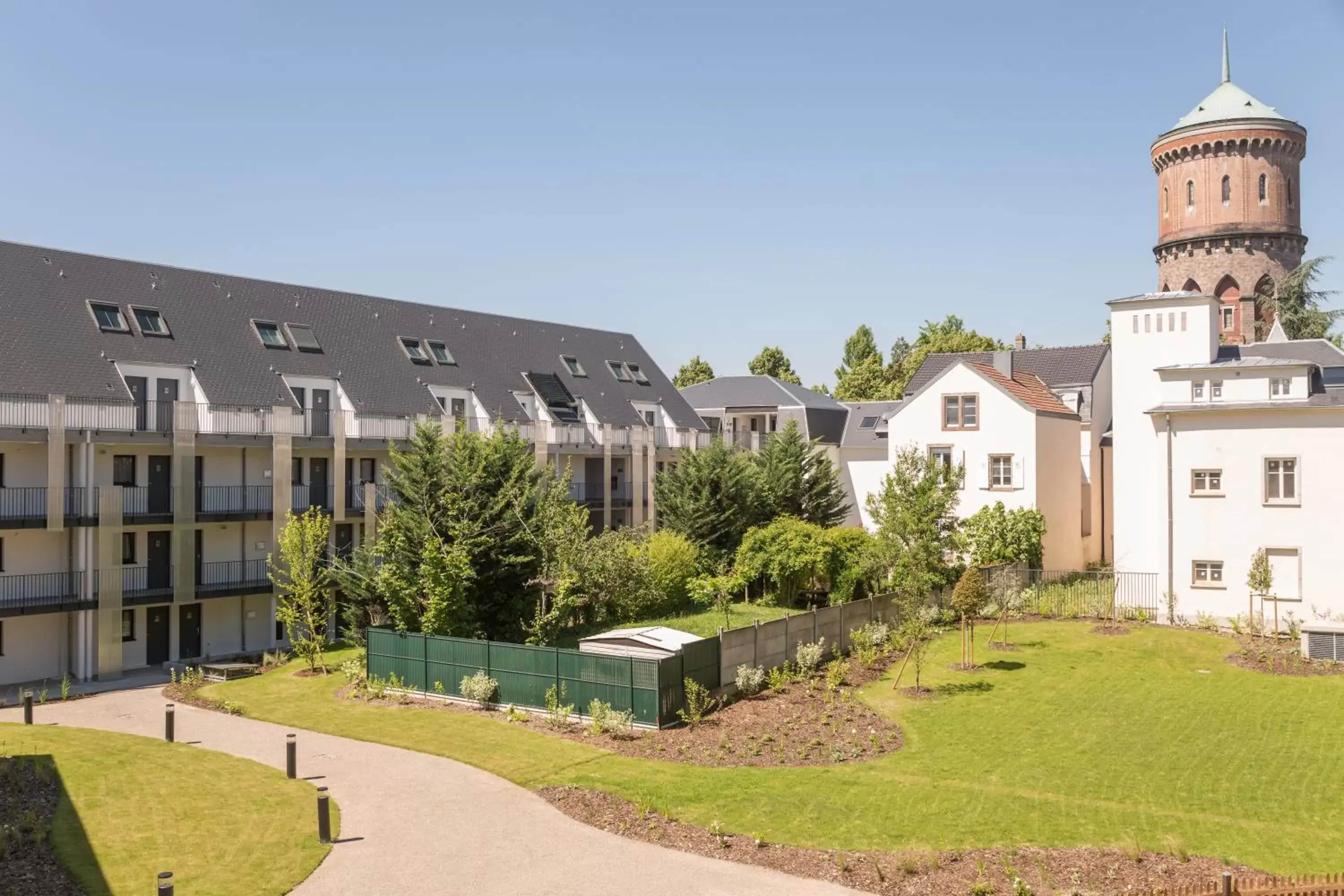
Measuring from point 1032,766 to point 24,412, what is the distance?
87.3ft

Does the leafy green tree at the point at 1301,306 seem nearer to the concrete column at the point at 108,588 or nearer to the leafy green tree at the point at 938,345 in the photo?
the leafy green tree at the point at 938,345

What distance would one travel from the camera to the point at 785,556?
36.8 meters

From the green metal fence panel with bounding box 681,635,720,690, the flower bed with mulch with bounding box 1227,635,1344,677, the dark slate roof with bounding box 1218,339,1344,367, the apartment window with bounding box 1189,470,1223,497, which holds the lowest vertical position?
the flower bed with mulch with bounding box 1227,635,1344,677

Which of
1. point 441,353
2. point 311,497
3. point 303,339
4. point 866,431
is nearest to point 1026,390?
point 866,431

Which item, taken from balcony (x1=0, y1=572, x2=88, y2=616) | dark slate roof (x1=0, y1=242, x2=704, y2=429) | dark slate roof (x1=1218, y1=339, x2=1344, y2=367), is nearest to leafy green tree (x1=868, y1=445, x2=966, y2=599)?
dark slate roof (x1=1218, y1=339, x2=1344, y2=367)

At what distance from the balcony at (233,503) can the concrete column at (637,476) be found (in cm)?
1708

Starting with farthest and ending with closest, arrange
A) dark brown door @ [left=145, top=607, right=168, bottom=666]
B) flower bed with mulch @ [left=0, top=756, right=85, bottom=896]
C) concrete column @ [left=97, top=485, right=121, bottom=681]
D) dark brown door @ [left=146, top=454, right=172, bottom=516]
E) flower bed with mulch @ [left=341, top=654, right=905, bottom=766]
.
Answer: dark brown door @ [left=145, top=607, right=168, bottom=666] → dark brown door @ [left=146, top=454, right=172, bottom=516] → concrete column @ [left=97, top=485, right=121, bottom=681] → flower bed with mulch @ [left=341, top=654, right=905, bottom=766] → flower bed with mulch @ [left=0, top=756, right=85, bottom=896]

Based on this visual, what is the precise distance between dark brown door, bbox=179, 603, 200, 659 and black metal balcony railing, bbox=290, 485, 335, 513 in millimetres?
4294

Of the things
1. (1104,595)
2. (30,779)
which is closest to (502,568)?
(30,779)

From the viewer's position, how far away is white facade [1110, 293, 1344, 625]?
33.5 meters

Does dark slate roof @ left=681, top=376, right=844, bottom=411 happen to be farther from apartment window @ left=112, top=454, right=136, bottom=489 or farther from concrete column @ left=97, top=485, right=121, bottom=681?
concrete column @ left=97, top=485, right=121, bottom=681

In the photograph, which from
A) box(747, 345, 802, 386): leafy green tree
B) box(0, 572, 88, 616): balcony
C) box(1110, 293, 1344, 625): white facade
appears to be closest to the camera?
box(0, 572, 88, 616): balcony

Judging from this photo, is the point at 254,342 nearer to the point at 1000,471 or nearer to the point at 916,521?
the point at 916,521

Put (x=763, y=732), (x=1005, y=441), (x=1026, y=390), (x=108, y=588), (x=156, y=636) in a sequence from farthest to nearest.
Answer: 1. (x=1026, y=390)
2. (x=1005, y=441)
3. (x=156, y=636)
4. (x=108, y=588)
5. (x=763, y=732)
